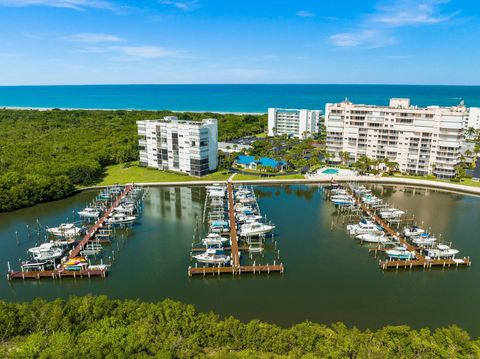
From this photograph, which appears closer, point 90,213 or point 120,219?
point 120,219

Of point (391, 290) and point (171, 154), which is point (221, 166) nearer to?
point (171, 154)

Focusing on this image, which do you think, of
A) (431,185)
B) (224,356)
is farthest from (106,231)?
(431,185)

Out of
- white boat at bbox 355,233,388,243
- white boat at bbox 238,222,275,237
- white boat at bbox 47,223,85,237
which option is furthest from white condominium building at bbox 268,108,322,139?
white boat at bbox 47,223,85,237

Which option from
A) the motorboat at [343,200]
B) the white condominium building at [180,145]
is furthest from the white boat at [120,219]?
the motorboat at [343,200]

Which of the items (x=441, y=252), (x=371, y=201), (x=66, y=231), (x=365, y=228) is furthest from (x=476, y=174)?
(x=66, y=231)

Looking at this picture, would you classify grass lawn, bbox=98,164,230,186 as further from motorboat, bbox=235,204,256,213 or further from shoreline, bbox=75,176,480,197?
motorboat, bbox=235,204,256,213

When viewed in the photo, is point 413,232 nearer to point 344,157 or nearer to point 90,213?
point 344,157

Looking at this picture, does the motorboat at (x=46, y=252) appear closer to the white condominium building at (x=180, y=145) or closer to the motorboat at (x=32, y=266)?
the motorboat at (x=32, y=266)
